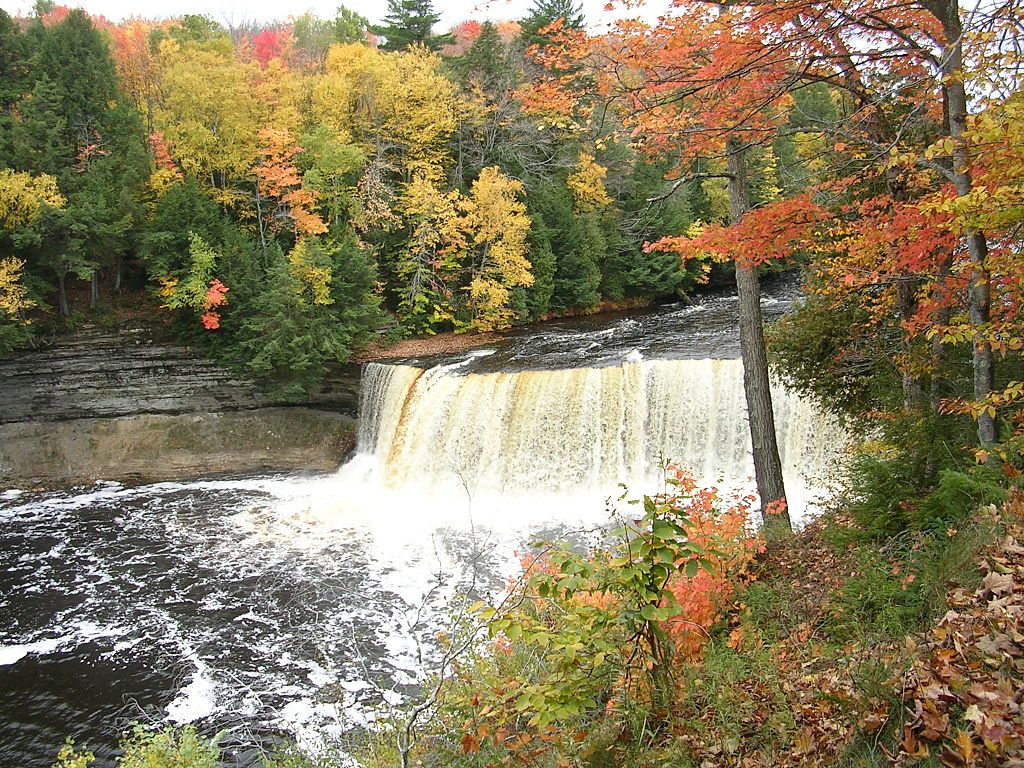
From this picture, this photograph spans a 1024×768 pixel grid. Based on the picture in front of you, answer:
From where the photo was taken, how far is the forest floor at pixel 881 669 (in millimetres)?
2740

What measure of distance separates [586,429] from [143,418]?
1203cm

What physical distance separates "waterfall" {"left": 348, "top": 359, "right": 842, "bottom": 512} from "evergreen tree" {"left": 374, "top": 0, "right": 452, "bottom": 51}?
58.9ft

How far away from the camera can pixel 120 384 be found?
18250 mm

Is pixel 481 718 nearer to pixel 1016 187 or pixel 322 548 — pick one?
pixel 1016 187

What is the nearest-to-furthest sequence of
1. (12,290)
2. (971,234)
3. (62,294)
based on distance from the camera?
(971,234) < (12,290) < (62,294)

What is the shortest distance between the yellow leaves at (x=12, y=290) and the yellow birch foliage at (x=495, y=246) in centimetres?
1216

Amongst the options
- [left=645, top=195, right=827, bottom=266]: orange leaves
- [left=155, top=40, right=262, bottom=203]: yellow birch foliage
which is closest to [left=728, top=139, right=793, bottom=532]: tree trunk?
[left=645, top=195, right=827, bottom=266]: orange leaves

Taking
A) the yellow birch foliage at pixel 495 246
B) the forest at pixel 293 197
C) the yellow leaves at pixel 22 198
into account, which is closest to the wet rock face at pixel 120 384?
the forest at pixel 293 197

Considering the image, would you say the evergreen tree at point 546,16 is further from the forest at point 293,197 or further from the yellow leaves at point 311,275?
the yellow leaves at point 311,275

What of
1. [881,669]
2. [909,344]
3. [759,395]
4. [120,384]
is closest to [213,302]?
[120,384]

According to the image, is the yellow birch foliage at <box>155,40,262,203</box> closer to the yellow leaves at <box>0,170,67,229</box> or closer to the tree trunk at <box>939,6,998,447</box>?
Answer: the yellow leaves at <box>0,170,67,229</box>

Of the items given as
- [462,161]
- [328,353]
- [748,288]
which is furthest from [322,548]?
[462,161]

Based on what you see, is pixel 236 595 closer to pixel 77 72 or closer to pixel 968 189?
pixel 968 189

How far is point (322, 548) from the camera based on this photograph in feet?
42.6
